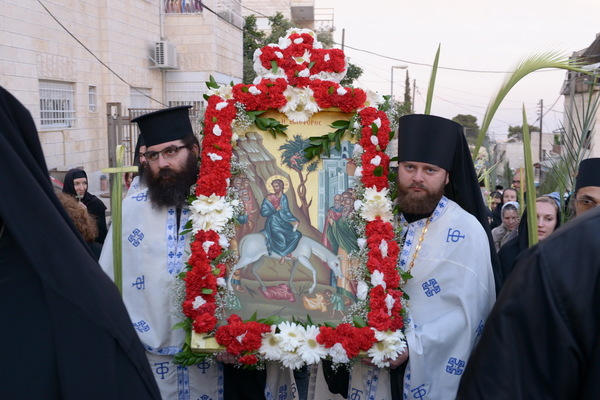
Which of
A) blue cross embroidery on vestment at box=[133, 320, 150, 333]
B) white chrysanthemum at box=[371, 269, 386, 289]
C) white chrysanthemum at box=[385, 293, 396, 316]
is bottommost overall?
blue cross embroidery on vestment at box=[133, 320, 150, 333]

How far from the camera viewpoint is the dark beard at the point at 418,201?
3.84 m

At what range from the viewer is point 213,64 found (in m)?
21.1

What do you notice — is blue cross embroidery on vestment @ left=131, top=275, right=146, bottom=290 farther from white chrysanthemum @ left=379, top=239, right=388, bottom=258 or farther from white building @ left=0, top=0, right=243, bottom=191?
white building @ left=0, top=0, right=243, bottom=191

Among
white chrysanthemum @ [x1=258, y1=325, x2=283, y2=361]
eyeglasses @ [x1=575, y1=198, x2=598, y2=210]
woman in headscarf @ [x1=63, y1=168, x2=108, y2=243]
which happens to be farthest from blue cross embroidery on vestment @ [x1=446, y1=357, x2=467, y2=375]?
woman in headscarf @ [x1=63, y1=168, x2=108, y2=243]

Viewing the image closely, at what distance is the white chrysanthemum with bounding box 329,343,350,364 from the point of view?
139 inches

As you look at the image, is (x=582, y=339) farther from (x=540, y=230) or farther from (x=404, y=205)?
(x=540, y=230)

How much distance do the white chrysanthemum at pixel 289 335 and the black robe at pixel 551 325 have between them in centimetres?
213

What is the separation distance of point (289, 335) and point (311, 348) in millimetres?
142

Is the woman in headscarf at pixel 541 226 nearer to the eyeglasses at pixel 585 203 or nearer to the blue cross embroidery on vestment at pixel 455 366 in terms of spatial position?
the eyeglasses at pixel 585 203

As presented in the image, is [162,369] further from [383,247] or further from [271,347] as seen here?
[383,247]

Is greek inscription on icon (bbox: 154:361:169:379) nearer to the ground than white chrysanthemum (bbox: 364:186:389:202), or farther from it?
nearer to the ground

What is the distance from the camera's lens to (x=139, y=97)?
1856cm

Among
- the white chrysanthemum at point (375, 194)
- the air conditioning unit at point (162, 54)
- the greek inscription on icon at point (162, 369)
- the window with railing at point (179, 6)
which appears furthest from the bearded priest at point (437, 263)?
the window with railing at point (179, 6)

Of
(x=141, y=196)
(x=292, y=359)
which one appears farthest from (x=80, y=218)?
(x=292, y=359)
